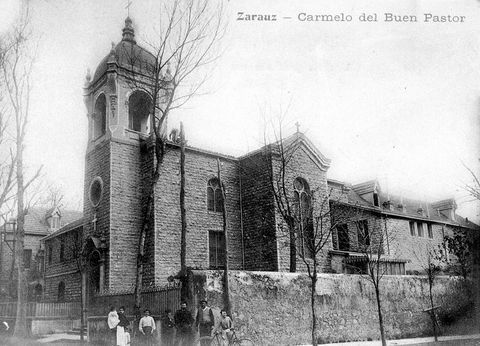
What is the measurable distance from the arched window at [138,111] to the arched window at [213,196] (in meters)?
4.49

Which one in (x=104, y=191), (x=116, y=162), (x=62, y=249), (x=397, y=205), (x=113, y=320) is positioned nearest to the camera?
(x=113, y=320)

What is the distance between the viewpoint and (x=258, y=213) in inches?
906

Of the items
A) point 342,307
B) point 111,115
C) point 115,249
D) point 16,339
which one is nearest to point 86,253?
point 115,249

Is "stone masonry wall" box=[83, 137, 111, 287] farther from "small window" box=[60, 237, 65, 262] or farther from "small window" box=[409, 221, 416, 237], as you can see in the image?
"small window" box=[409, 221, 416, 237]

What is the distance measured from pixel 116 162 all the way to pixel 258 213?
23.8 ft

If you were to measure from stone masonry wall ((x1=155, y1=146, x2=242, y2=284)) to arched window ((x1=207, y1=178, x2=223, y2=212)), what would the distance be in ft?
1.06

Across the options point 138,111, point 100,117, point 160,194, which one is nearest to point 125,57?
point 138,111

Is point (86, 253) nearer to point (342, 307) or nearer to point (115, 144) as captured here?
point (115, 144)

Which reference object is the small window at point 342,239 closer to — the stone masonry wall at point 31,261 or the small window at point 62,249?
the small window at point 62,249

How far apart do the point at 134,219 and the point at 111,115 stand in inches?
202

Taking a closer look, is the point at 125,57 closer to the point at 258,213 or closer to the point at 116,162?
the point at 116,162

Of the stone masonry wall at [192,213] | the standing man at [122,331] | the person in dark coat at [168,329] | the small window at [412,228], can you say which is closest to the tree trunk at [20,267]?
the stone masonry wall at [192,213]

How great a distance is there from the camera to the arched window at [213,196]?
23.3 m

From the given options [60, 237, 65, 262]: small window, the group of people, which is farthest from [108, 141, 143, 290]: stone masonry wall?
[60, 237, 65, 262]: small window
